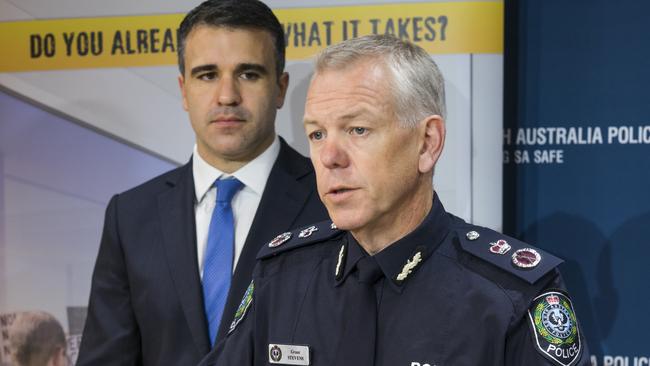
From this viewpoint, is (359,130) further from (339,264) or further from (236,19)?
(236,19)

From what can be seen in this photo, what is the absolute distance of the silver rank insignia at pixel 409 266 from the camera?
1498mm

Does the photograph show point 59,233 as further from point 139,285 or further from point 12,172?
point 139,285

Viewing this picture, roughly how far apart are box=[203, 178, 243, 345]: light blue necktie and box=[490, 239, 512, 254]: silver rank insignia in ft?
2.61

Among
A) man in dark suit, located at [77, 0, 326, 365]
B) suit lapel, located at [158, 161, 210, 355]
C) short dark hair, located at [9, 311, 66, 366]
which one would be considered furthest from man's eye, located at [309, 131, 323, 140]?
short dark hair, located at [9, 311, 66, 366]

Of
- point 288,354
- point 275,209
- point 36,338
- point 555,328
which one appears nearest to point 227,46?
point 275,209

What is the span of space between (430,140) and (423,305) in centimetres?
28

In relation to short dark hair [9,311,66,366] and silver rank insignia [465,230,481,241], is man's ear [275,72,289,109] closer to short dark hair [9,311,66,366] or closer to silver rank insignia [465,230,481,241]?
silver rank insignia [465,230,481,241]

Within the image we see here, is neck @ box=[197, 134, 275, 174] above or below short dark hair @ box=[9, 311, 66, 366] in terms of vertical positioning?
above

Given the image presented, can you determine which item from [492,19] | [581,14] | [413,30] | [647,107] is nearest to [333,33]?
[413,30]

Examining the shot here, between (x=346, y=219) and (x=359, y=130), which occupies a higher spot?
(x=359, y=130)

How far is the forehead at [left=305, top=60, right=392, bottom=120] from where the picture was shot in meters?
1.43

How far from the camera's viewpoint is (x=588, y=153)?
2.69 meters

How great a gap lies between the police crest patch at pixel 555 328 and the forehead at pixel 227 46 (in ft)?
3.38

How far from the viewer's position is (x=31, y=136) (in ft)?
9.26
